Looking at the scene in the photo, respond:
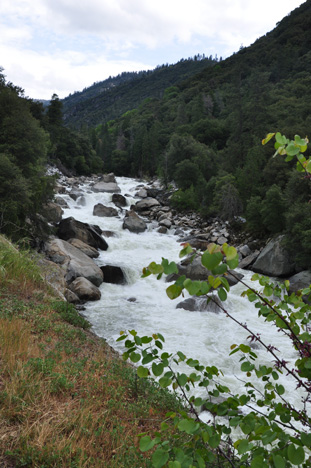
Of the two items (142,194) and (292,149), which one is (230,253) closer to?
(292,149)

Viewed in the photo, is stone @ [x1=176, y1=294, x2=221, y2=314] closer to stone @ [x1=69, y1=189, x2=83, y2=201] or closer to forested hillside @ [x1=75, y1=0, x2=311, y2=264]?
forested hillside @ [x1=75, y1=0, x2=311, y2=264]

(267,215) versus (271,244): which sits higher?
(267,215)

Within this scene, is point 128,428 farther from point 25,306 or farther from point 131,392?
point 25,306

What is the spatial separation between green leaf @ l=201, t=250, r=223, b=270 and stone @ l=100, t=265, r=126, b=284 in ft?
45.9

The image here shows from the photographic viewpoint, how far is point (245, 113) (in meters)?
39.5

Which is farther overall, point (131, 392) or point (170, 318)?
point (170, 318)

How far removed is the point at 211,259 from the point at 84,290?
11.7 meters

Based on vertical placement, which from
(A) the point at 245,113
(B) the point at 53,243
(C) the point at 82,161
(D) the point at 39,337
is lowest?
(B) the point at 53,243

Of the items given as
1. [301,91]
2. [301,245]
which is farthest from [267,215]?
[301,91]

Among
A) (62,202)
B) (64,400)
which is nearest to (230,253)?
(64,400)

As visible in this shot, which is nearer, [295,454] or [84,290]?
[295,454]

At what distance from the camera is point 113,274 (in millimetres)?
14906

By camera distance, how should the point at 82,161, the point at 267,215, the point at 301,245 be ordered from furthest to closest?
the point at 82,161
the point at 267,215
the point at 301,245

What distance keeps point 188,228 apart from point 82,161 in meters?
31.6
